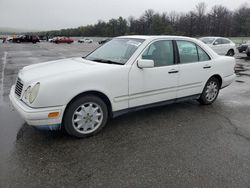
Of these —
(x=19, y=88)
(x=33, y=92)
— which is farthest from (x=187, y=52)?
(x=19, y=88)

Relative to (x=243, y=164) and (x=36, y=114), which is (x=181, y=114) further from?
(x=36, y=114)

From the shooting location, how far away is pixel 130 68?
3672mm

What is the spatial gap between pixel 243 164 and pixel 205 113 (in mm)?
1880

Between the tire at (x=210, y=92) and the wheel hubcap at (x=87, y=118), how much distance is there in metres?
2.60

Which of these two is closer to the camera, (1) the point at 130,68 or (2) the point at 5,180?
(2) the point at 5,180

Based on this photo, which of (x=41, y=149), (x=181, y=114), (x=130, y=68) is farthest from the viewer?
(x=181, y=114)

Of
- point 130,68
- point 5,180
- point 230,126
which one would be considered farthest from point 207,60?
point 5,180

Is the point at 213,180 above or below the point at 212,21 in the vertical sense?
below

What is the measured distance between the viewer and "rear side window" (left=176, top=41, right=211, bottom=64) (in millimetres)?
4410

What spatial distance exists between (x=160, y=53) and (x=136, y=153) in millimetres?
1975

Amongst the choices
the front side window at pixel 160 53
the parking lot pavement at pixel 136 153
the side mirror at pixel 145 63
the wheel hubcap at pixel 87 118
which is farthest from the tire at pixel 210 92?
the wheel hubcap at pixel 87 118

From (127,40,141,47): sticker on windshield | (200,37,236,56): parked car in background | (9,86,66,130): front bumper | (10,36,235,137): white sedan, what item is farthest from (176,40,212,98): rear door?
(200,37,236,56): parked car in background

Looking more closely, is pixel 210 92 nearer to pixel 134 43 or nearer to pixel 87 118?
pixel 134 43

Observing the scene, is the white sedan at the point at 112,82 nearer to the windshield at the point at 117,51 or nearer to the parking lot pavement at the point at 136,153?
the windshield at the point at 117,51
